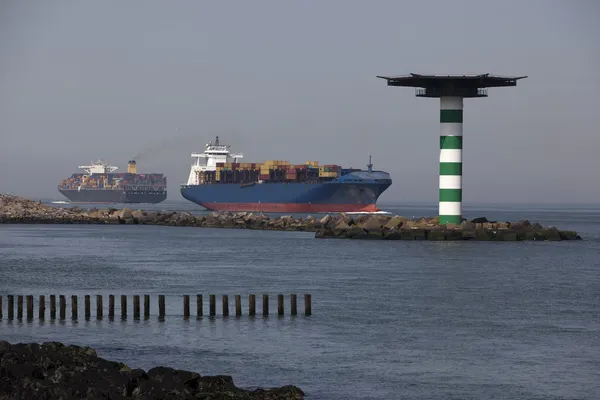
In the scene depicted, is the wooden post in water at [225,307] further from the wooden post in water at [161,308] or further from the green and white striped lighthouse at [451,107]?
the green and white striped lighthouse at [451,107]

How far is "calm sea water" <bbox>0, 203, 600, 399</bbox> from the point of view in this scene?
81.4 feet

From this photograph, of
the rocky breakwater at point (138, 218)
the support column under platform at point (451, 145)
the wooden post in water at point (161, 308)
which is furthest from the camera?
the rocky breakwater at point (138, 218)

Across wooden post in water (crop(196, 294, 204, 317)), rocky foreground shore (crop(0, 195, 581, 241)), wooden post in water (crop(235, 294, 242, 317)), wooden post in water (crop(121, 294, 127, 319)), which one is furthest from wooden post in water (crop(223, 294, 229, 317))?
rocky foreground shore (crop(0, 195, 581, 241))

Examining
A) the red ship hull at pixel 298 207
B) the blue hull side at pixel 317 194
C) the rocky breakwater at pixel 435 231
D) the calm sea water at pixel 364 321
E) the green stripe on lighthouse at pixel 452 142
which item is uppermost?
the green stripe on lighthouse at pixel 452 142

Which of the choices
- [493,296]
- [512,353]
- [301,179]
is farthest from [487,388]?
[301,179]

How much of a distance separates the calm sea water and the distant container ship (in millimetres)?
68226

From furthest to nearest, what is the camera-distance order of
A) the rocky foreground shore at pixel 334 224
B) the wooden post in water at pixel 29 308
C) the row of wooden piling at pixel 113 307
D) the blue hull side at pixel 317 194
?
the blue hull side at pixel 317 194 → the rocky foreground shore at pixel 334 224 → the row of wooden piling at pixel 113 307 → the wooden post in water at pixel 29 308

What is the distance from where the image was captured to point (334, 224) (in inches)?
3509

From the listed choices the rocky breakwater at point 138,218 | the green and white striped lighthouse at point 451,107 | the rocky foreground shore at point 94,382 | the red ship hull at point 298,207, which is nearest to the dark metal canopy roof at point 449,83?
the green and white striped lighthouse at point 451,107

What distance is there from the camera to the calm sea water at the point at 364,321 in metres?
24.8

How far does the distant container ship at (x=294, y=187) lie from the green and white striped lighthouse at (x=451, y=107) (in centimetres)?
6587

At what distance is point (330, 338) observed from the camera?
3042 centimetres

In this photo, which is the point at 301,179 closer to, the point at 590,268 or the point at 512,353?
the point at 590,268

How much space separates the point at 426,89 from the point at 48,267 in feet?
93.8
